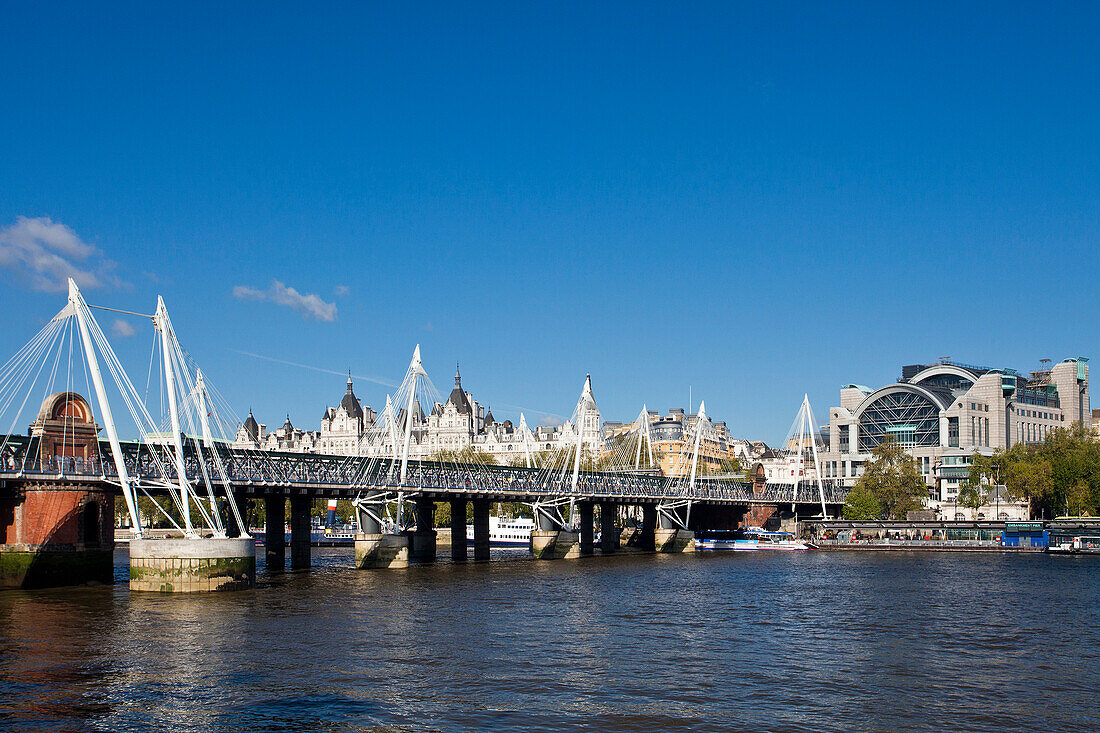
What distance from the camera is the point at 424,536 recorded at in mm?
122250

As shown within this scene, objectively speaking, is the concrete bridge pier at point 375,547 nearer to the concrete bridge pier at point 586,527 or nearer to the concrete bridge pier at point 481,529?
the concrete bridge pier at point 481,529

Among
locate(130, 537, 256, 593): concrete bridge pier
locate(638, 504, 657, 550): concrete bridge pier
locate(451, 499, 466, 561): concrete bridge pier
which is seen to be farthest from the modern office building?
locate(130, 537, 256, 593): concrete bridge pier

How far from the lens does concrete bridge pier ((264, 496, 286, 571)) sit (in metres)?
101

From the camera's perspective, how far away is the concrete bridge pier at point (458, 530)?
123500 millimetres

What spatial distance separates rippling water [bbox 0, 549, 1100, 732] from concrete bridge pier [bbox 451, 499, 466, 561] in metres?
41.6

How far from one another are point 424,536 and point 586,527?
30.0 m

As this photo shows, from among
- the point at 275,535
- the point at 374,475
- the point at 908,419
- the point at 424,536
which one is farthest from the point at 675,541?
the point at 908,419

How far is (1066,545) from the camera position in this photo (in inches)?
5217

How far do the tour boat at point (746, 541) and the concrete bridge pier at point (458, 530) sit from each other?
3842 cm

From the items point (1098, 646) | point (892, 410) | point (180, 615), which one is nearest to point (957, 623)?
point (1098, 646)

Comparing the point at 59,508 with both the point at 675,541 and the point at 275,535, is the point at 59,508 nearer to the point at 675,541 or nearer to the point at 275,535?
the point at 275,535

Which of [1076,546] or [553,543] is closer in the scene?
[553,543]

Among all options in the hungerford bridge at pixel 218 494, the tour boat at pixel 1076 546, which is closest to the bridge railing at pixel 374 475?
the hungerford bridge at pixel 218 494

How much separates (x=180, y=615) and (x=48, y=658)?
14112mm
